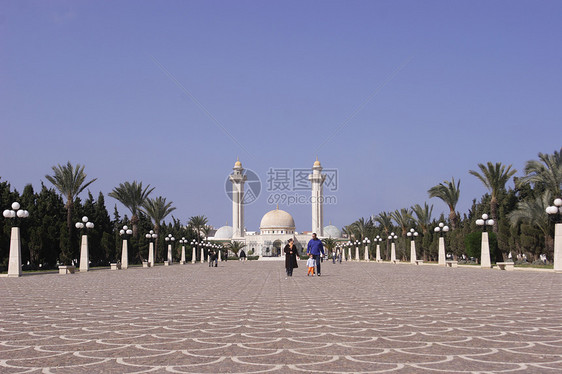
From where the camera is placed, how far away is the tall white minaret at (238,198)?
113688 mm

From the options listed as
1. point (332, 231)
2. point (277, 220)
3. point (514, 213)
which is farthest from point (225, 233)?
point (514, 213)

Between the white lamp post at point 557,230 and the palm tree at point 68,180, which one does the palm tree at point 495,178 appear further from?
the palm tree at point 68,180

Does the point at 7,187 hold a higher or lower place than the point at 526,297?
higher

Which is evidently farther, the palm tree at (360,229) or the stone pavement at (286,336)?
the palm tree at (360,229)

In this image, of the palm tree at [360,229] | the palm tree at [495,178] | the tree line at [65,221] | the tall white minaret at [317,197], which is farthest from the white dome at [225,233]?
the palm tree at [495,178]

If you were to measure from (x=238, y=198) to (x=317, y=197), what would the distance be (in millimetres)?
15031

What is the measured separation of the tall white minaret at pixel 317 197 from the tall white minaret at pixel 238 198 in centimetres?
1338

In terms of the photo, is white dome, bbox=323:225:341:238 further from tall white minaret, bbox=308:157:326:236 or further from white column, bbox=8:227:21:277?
white column, bbox=8:227:21:277

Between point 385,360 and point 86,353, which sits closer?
point 385,360

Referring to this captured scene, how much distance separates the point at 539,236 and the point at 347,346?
31559 millimetres

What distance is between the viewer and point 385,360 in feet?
15.8

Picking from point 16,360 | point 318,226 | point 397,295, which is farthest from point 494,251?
point 318,226

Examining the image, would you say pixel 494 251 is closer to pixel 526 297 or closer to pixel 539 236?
pixel 539 236

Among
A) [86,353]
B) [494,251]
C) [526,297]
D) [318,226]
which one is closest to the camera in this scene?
[86,353]
